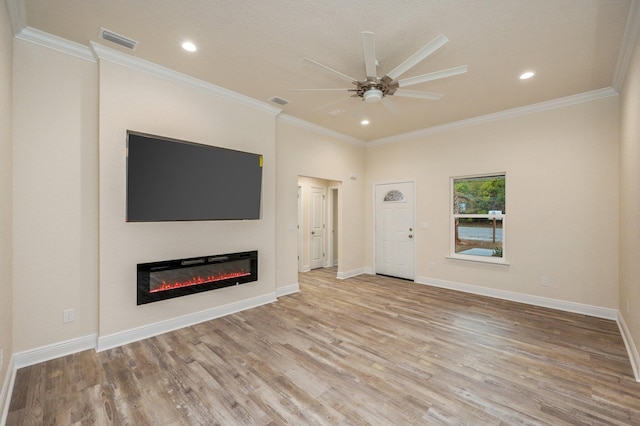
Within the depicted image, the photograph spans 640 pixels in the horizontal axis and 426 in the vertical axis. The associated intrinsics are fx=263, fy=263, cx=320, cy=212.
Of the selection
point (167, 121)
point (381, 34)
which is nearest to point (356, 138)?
Answer: point (381, 34)

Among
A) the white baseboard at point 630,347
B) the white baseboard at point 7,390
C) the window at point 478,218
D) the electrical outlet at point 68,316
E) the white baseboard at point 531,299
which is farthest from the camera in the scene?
the window at point 478,218

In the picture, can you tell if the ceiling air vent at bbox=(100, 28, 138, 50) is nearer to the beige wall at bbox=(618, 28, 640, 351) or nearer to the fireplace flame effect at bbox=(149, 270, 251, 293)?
the fireplace flame effect at bbox=(149, 270, 251, 293)

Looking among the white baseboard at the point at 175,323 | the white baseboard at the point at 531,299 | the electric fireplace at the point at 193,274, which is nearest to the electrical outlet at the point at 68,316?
the white baseboard at the point at 175,323

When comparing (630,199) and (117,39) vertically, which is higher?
(117,39)

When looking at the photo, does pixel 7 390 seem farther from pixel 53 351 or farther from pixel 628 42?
pixel 628 42

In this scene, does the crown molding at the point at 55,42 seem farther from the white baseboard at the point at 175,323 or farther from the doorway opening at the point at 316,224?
the doorway opening at the point at 316,224

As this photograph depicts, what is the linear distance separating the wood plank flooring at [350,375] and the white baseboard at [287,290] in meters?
0.86

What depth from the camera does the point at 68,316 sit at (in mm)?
2594

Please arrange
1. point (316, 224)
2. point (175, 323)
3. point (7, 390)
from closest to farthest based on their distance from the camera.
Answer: point (7, 390) < point (175, 323) < point (316, 224)

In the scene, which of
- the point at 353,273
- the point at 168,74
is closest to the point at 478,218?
the point at 353,273

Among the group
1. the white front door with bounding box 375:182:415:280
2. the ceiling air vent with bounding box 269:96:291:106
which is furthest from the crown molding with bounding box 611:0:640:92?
the ceiling air vent with bounding box 269:96:291:106

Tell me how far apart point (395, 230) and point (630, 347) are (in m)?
3.59

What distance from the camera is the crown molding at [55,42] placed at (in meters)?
2.39

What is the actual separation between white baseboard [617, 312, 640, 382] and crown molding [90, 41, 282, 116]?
490cm
